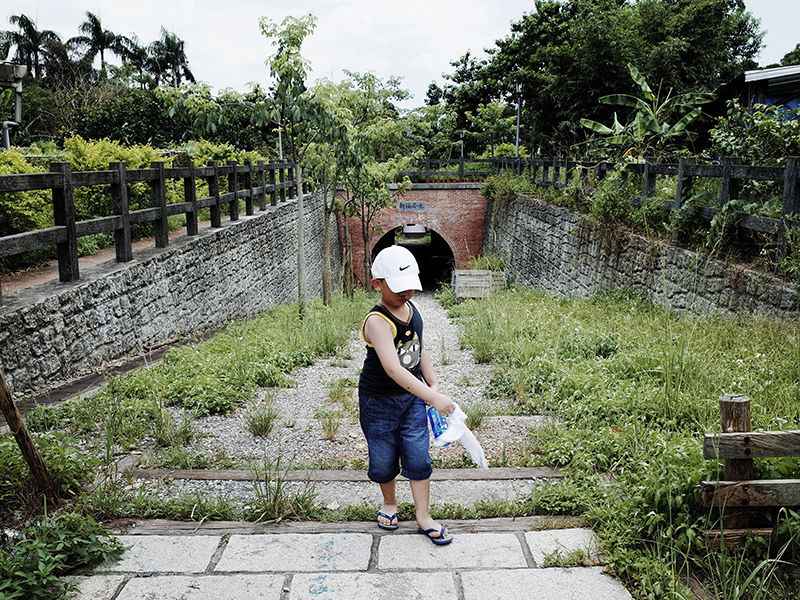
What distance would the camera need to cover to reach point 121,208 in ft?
20.5

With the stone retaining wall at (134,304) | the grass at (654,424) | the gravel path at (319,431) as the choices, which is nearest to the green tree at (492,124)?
the stone retaining wall at (134,304)

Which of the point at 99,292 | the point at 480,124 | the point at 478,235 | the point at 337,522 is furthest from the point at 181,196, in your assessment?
the point at 480,124

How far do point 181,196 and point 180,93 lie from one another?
3.09 meters

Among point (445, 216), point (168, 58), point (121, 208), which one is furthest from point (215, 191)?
point (168, 58)

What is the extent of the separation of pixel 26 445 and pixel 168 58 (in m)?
51.2

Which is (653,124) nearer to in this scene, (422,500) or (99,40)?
(422,500)

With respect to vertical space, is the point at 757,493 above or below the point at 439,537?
above

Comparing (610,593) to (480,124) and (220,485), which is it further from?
(480,124)

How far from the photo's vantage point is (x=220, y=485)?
325 centimetres

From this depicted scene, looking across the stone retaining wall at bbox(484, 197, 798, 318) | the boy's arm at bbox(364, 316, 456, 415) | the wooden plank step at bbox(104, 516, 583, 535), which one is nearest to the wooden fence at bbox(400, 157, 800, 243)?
the stone retaining wall at bbox(484, 197, 798, 318)

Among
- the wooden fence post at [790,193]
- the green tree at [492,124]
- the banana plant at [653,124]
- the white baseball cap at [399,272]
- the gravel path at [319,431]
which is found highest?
the green tree at [492,124]

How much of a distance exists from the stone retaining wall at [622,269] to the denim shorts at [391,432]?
2.29m

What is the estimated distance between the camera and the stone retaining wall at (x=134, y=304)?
4.52m

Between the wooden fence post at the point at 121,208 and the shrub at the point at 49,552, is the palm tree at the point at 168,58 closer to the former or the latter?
the wooden fence post at the point at 121,208
